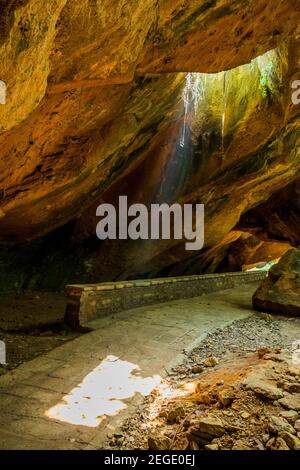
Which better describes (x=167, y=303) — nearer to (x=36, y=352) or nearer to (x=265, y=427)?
(x=36, y=352)

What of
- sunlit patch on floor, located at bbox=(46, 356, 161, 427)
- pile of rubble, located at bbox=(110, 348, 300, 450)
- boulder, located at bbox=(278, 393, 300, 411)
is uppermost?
boulder, located at bbox=(278, 393, 300, 411)

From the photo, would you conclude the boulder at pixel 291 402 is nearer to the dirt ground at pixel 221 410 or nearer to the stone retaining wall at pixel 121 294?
the dirt ground at pixel 221 410

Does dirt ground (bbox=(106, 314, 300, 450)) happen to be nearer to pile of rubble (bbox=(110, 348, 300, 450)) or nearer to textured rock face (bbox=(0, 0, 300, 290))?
pile of rubble (bbox=(110, 348, 300, 450))

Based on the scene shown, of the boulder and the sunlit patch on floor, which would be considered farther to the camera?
the sunlit patch on floor

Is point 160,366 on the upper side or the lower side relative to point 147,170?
lower

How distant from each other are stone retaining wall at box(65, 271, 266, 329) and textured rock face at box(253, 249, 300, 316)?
2057 mm

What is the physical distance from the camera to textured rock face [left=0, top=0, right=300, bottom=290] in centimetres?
387

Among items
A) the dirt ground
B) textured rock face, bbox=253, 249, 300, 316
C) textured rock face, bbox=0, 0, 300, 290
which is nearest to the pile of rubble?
the dirt ground

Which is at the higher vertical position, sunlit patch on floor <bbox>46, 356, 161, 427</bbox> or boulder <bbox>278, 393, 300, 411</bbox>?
boulder <bbox>278, 393, 300, 411</bbox>

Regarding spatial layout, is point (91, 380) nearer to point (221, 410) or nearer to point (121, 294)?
point (221, 410)

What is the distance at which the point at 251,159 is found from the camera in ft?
36.6
